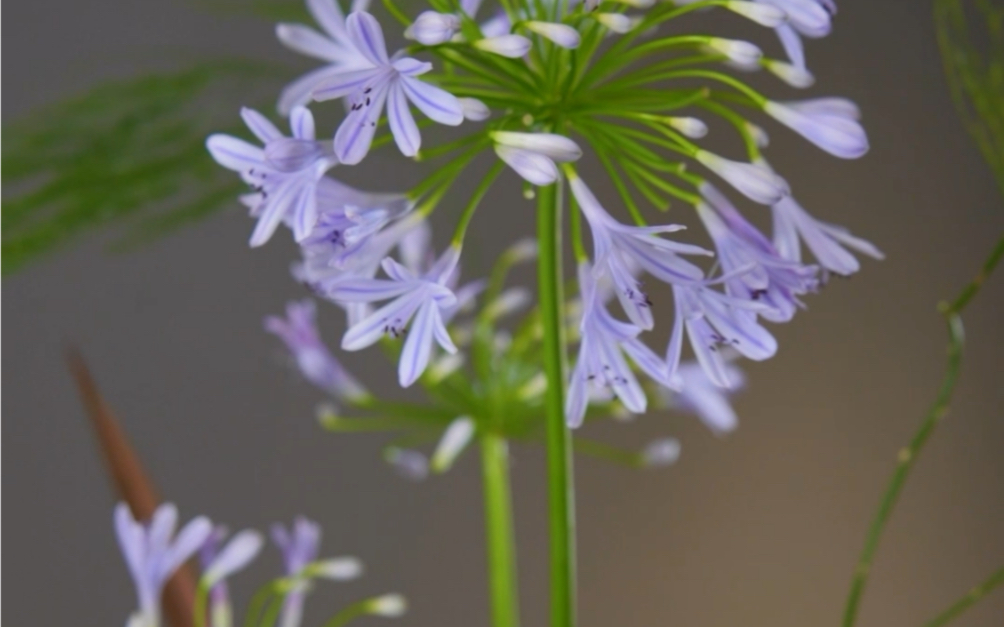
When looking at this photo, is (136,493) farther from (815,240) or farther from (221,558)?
(815,240)

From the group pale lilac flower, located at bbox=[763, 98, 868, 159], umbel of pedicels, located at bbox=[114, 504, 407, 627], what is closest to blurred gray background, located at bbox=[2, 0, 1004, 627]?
umbel of pedicels, located at bbox=[114, 504, 407, 627]

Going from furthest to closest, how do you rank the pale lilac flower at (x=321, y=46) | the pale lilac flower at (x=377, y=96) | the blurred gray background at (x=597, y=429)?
1. the blurred gray background at (x=597, y=429)
2. the pale lilac flower at (x=321, y=46)
3. the pale lilac flower at (x=377, y=96)

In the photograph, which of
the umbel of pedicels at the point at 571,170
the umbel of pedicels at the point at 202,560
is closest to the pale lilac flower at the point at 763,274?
the umbel of pedicels at the point at 571,170

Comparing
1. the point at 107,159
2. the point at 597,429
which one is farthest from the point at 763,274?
the point at 597,429

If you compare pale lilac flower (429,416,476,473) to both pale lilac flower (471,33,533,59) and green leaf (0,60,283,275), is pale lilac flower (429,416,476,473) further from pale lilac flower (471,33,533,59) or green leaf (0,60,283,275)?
pale lilac flower (471,33,533,59)

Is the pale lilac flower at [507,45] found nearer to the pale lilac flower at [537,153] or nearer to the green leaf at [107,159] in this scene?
the pale lilac flower at [537,153]

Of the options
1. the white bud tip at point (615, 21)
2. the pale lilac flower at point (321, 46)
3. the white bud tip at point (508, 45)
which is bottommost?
the white bud tip at point (615, 21)
